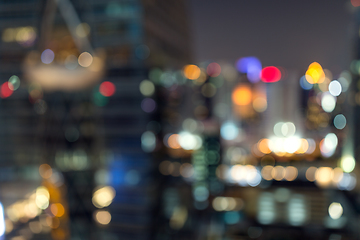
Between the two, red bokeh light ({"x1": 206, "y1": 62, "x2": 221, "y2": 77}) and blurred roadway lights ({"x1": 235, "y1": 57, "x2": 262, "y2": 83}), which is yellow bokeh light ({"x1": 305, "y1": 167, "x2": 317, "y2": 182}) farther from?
red bokeh light ({"x1": 206, "y1": 62, "x2": 221, "y2": 77})

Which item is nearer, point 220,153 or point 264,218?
point 264,218

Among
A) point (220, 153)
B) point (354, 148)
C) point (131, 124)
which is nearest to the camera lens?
point (354, 148)

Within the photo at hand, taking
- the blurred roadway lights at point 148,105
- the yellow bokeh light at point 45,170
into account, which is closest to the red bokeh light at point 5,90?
the yellow bokeh light at point 45,170

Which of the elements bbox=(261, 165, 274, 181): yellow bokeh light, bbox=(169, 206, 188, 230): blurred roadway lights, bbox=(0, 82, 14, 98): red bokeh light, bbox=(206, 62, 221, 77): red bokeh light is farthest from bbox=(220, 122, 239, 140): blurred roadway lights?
bbox=(0, 82, 14, 98): red bokeh light

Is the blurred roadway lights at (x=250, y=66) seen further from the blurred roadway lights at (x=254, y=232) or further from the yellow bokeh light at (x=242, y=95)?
the blurred roadway lights at (x=254, y=232)

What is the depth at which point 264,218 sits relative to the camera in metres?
6.88

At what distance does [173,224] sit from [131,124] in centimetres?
306

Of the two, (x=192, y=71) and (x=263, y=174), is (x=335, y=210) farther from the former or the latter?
(x=192, y=71)

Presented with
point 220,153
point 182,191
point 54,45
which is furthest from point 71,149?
point 220,153

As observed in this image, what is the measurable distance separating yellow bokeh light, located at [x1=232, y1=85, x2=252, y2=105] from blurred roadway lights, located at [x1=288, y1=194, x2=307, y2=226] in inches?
120

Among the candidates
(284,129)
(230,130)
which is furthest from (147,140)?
(284,129)

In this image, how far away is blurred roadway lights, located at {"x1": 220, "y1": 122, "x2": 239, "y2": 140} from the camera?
7.29 meters

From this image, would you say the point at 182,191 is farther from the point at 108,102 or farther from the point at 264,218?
the point at 108,102

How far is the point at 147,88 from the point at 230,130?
9.07ft
